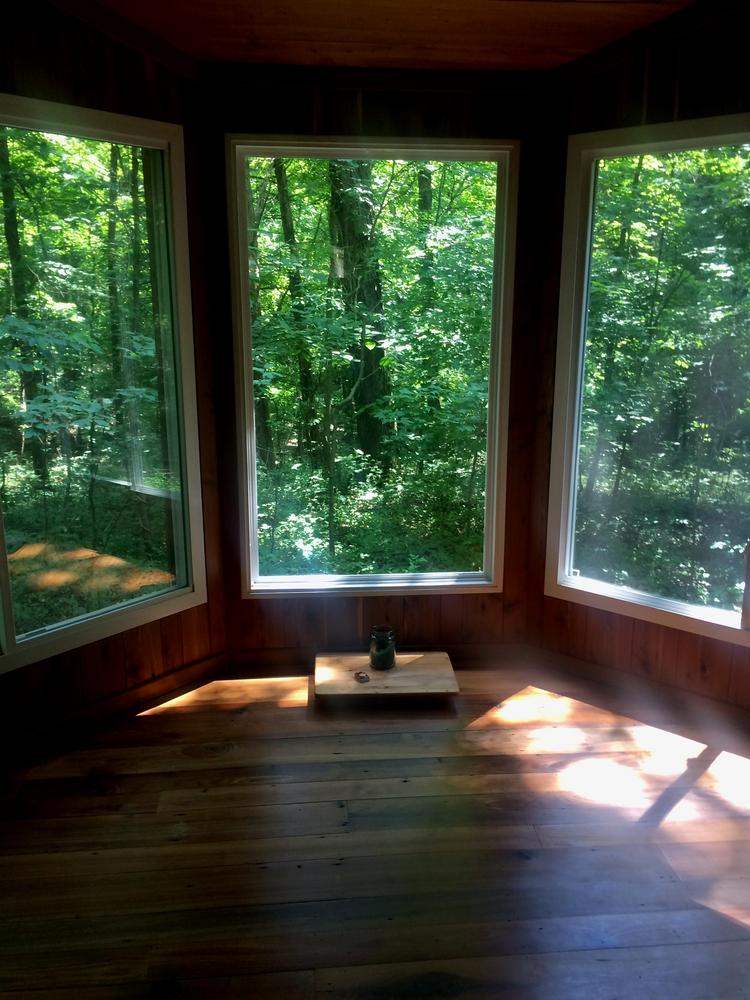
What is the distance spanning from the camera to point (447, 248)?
337 centimetres

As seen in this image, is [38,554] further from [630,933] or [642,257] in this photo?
[642,257]

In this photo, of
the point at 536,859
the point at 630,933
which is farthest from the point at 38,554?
the point at 630,933

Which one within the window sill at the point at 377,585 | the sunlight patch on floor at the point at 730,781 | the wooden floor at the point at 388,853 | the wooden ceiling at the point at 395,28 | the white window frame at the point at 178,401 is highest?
the wooden ceiling at the point at 395,28

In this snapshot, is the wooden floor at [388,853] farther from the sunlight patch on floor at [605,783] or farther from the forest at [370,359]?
the forest at [370,359]

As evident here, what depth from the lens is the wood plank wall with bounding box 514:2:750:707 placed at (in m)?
2.75

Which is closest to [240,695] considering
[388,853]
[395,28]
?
[388,853]

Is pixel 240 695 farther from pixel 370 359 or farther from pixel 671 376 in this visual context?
pixel 671 376

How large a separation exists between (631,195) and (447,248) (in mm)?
816

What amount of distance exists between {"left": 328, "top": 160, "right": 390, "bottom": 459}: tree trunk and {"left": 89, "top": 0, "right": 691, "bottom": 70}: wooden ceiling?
478mm

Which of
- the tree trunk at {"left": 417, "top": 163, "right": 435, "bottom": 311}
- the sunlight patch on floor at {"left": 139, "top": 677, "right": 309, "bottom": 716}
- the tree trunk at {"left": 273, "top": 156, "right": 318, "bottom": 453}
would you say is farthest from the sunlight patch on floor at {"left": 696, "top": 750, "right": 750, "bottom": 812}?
the tree trunk at {"left": 417, "top": 163, "right": 435, "bottom": 311}

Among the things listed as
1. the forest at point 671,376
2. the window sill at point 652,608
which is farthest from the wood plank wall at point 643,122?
the forest at point 671,376

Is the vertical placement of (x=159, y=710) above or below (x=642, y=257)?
below

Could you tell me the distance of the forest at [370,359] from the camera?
10.8ft

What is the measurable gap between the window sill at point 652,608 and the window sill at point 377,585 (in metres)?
0.37
